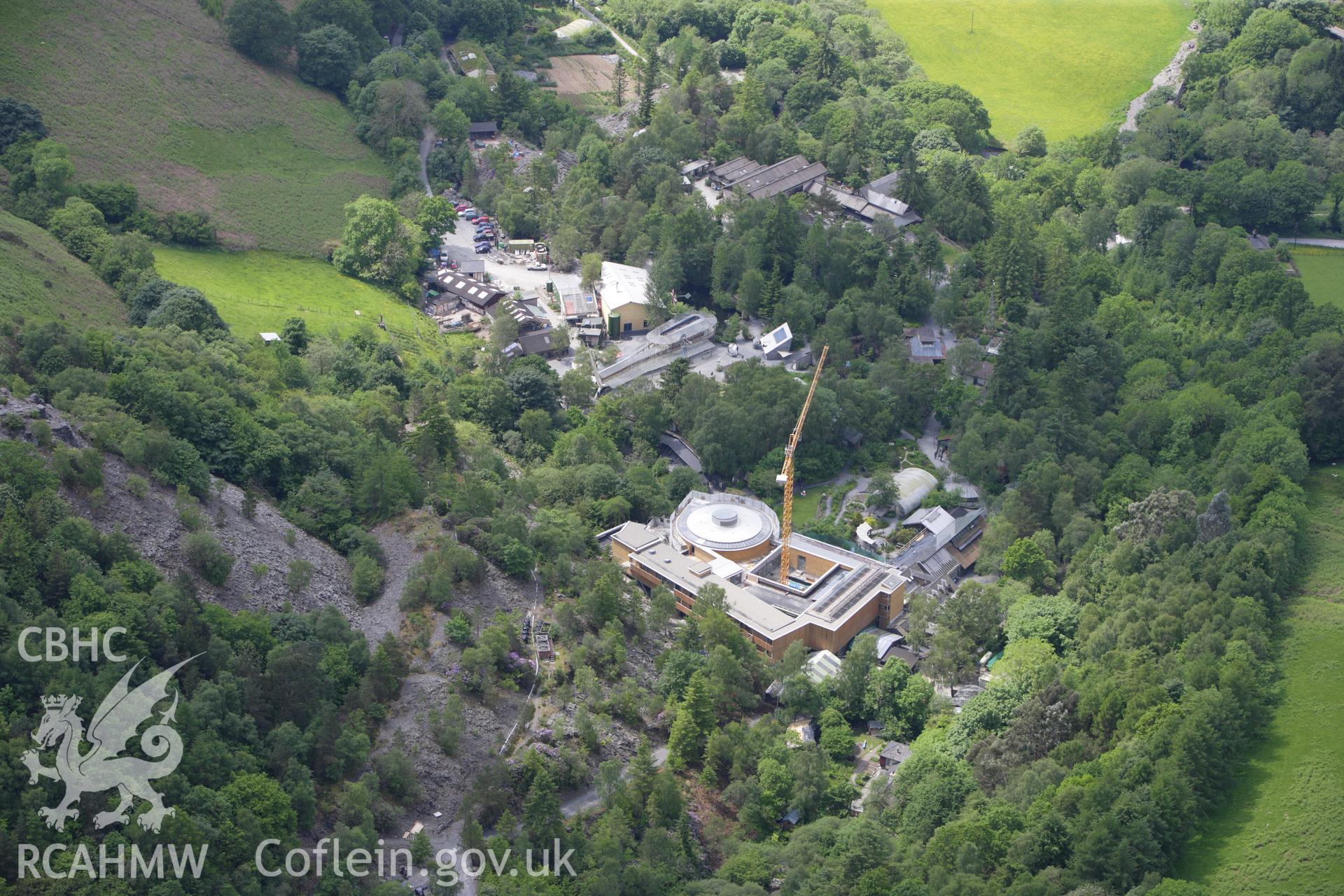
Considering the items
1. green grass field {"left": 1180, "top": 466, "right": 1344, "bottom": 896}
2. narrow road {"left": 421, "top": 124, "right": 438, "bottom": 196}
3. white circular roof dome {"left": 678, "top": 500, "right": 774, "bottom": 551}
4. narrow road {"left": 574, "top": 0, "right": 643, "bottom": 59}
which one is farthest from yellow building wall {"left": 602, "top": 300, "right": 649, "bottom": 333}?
green grass field {"left": 1180, "top": 466, "right": 1344, "bottom": 896}

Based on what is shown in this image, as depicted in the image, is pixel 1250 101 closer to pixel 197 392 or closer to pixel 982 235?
pixel 982 235

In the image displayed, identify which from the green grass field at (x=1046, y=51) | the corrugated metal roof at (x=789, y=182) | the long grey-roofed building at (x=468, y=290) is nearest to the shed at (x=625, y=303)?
the long grey-roofed building at (x=468, y=290)

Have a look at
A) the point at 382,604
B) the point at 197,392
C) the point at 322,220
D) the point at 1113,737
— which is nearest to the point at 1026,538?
the point at 1113,737

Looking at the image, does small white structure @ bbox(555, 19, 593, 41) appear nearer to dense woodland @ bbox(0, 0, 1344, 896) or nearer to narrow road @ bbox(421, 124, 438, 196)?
dense woodland @ bbox(0, 0, 1344, 896)

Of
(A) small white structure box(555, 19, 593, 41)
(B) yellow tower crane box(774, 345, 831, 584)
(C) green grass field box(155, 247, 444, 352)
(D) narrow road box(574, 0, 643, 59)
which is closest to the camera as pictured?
(B) yellow tower crane box(774, 345, 831, 584)

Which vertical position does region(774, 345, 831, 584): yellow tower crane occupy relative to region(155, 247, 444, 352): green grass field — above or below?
above

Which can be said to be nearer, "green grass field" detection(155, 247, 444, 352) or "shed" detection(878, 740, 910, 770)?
"shed" detection(878, 740, 910, 770)

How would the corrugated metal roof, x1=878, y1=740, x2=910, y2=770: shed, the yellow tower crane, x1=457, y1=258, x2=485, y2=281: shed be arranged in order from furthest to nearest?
the corrugated metal roof, x1=457, y1=258, x2=485, y2=281: shed, the yellow tower crane, x1=878, y1=740, x2=910, y2=770: shed
